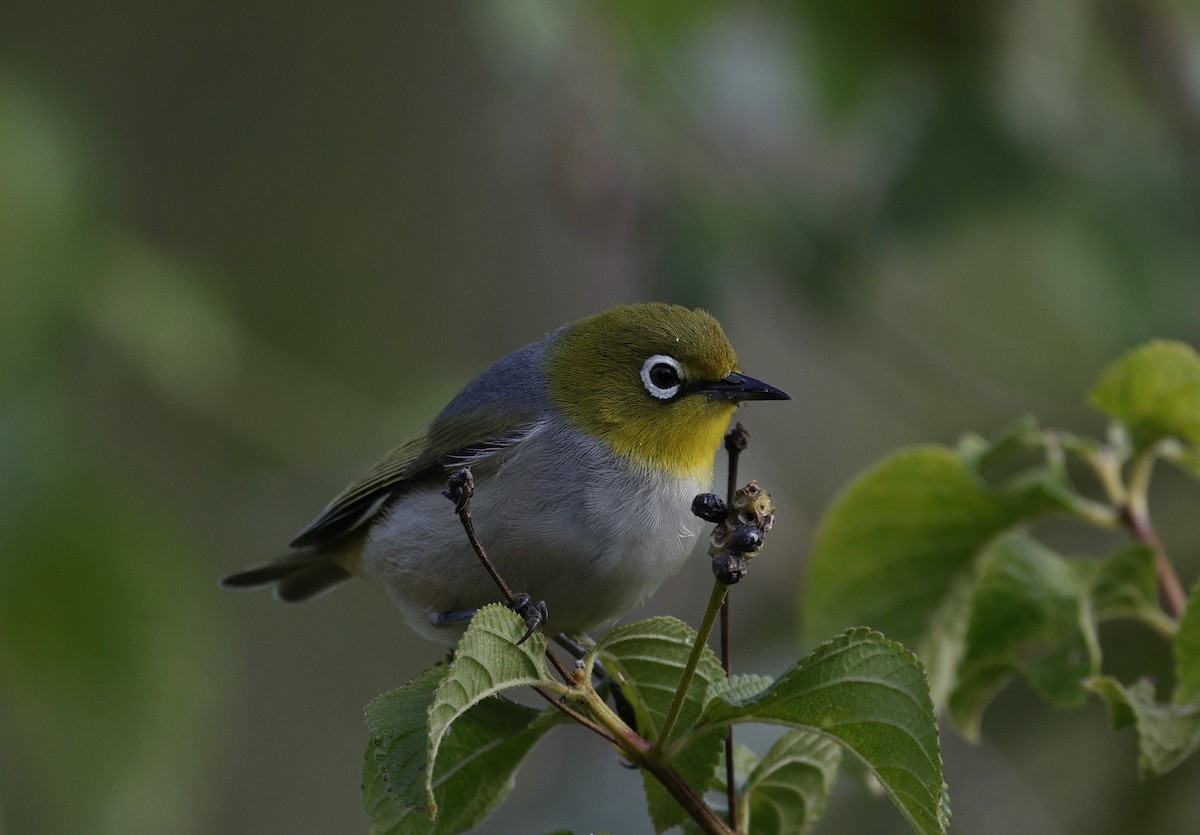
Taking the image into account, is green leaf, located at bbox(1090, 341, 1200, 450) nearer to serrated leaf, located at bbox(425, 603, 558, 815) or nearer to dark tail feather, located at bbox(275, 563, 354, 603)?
serrated leaf, located at bbox(425, 603, 558, 815)

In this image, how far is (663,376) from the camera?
2812mm

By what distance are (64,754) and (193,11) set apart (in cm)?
589

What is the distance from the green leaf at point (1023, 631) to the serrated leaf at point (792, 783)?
1.51 feet

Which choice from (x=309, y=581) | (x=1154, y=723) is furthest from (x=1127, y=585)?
(x=309, y=581)

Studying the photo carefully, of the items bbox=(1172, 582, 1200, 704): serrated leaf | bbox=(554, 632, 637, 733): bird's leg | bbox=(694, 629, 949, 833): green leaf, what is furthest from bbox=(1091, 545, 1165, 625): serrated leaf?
bbox=(554, 632, 637, 733): bird's leg

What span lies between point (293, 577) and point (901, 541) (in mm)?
1730

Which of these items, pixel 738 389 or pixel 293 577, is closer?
pixel 738 389

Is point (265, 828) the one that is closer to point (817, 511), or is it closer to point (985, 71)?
point (817, 511)

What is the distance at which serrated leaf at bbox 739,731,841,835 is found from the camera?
2.03m

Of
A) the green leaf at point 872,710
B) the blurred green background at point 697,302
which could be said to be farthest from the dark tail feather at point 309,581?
the green leaf at point 872,710

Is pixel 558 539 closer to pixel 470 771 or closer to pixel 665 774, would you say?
pixel 470 771

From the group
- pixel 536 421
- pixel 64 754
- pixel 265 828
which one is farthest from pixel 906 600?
pixel 265 828

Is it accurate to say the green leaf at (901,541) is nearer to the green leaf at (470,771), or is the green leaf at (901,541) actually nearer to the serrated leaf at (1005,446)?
the serrated leaf at (1005,446)

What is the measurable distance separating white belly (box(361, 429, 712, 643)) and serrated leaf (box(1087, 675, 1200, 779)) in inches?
35.5
